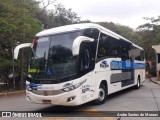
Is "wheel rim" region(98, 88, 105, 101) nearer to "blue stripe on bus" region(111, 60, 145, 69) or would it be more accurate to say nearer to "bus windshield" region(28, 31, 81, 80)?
"blue stripe on bus" region(111, 60, 145, 69)

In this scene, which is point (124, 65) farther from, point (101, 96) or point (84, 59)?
point (84, 59)

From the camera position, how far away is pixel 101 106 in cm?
1130

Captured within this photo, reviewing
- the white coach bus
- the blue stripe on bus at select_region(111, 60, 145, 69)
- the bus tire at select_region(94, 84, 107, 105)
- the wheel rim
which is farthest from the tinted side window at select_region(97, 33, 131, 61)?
the wheel rim

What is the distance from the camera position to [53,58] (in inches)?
393

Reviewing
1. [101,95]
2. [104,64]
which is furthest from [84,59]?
[101,95]

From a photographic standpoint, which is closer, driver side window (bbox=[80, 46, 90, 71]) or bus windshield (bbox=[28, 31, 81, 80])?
bus windshield (bbox=[28, 31, 81, 80])

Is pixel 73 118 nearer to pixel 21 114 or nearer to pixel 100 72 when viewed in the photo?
pixel 21 114

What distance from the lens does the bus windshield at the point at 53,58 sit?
31.8ft

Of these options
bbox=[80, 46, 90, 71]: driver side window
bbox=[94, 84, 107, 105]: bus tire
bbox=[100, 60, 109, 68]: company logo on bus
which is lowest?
bbox=[94, 84, 107, 105]: bus tire

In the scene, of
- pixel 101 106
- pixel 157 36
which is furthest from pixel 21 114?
pixel 157 36

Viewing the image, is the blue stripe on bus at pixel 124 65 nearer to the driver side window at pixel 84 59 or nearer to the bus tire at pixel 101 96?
the bus tire at pixel 101 96

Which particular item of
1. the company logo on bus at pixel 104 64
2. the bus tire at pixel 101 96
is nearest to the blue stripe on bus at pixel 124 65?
the company logo on bus at pixel 104 64

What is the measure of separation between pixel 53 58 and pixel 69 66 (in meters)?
0.72

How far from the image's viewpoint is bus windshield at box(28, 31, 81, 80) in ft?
31.8
